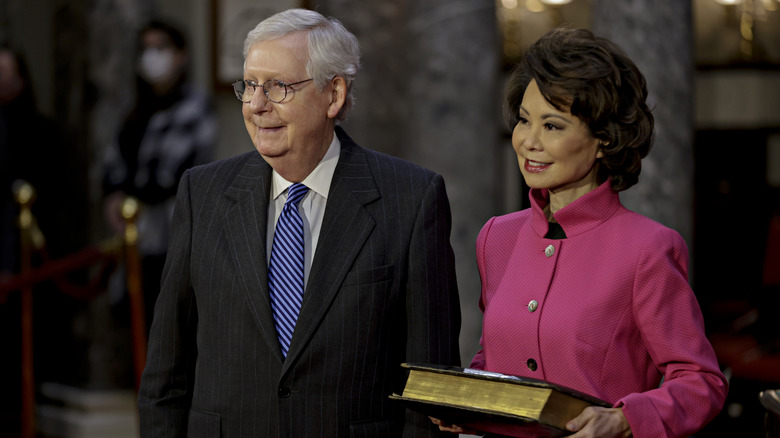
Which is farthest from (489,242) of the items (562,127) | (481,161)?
(481,161)

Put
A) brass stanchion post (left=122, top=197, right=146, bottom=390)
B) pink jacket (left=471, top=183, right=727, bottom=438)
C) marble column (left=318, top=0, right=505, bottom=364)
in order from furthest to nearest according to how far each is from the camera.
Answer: marble column (left=318, top=0, right=505, bottom=364) < brass stanchion post (left=122, top=197, right=146, bottom=390) < pink jacket (left=471, top=183, right=727, bottom=438)

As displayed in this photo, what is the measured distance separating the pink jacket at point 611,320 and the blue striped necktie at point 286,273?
1.34 feet

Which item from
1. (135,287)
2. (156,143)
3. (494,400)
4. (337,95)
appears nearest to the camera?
(494,400)

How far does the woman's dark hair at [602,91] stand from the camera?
204cm

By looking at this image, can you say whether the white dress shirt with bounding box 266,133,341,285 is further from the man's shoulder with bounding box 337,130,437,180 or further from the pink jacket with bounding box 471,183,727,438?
the pink jacket with bounding box 471,183,727,438

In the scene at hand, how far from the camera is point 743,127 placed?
9141mm

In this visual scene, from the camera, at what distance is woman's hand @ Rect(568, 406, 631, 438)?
1.87 m

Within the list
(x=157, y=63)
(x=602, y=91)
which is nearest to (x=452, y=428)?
(x=602, y=91)

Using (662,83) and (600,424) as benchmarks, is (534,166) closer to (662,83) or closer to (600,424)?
(600,424)

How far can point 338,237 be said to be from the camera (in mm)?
2277

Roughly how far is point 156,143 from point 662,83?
2946 millimetres

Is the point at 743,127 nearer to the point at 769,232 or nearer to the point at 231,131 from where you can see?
the point at 769,232

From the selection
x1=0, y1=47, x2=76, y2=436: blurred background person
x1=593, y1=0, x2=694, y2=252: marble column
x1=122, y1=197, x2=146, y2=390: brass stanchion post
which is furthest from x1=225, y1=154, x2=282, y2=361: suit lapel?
x1=0, y1=47, x2=76, y2=436: blurred background person

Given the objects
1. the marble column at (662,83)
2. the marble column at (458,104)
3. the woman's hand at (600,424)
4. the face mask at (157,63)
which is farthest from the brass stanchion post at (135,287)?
the woman's hand at (600,424)
